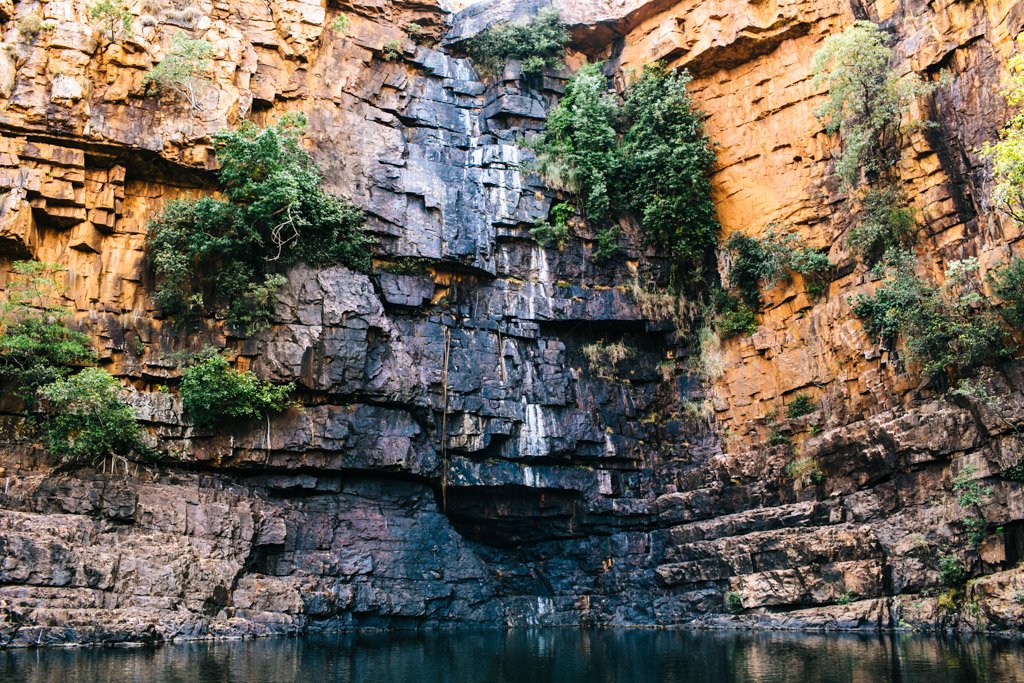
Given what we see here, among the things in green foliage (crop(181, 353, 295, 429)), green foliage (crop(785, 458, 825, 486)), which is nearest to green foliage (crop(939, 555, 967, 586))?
green foliage (crop(785, 458, 825, 486))

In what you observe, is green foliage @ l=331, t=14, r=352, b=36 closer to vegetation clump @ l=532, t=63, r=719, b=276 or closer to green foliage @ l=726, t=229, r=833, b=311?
vegetation clump @ l=532, t=63, r=719, b=276

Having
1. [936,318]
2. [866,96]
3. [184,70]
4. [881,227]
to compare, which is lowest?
[936,318]

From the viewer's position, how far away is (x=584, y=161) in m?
30.9

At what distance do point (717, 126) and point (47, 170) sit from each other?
21.2m

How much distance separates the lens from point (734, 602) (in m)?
24.3

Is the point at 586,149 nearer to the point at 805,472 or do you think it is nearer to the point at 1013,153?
the point at 805,472

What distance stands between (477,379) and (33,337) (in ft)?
41.0

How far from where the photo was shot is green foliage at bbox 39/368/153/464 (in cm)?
2259

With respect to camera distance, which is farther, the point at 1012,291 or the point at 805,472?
the point at 805,472

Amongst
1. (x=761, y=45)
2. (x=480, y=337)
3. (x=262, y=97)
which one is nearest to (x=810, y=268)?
(x=761, y=45)

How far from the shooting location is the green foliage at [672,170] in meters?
30.0

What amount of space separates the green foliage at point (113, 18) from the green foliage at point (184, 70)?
1323 millimetres

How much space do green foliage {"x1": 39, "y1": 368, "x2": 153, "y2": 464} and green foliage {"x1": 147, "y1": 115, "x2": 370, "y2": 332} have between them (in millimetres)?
3463

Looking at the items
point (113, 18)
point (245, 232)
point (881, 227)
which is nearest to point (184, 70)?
point (113, 18)
